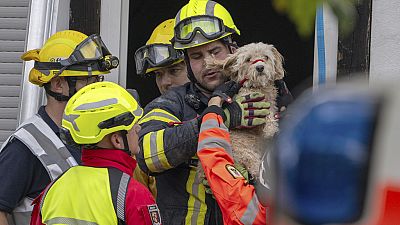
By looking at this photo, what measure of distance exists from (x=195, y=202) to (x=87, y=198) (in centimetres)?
55

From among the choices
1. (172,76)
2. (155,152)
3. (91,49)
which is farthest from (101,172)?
(172,76)


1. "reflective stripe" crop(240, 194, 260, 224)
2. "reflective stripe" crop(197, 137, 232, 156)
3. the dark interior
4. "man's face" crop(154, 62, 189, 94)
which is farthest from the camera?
the dark interior

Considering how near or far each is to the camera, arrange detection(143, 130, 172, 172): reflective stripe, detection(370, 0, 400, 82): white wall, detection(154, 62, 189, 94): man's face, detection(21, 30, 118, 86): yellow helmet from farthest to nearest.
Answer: detection(370, 0, 400, 82): white wall → detection(154, 62, 189, 94): man's face → detection(21, 30, 118, 86): yellow helmet → detection(143, 130, 172, 172): reflective stripe

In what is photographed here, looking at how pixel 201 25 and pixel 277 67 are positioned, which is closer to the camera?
pixel 277 67

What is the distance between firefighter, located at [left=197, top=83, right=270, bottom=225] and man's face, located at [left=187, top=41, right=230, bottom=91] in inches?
11.3

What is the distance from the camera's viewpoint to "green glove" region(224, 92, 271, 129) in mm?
3256

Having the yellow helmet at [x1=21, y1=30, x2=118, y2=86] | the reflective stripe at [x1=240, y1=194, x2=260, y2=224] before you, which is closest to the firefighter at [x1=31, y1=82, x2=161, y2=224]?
the reflective stripe at [x1=240, y1=194, x2=260, y2=224]

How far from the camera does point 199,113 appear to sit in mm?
3498

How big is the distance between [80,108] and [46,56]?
1.04 metres

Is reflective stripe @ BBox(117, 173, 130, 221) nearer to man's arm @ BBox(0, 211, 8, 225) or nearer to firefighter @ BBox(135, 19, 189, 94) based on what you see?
man's arm @ BBox(0, 211, 8, 225)

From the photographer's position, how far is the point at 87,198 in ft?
9.65

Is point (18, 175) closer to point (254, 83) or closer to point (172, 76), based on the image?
point (254, 83)

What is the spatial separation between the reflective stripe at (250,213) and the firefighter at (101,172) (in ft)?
1.06

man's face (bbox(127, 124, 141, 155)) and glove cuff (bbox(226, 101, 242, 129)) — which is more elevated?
glove cuff (bbox(226, 101, 242, 129))
